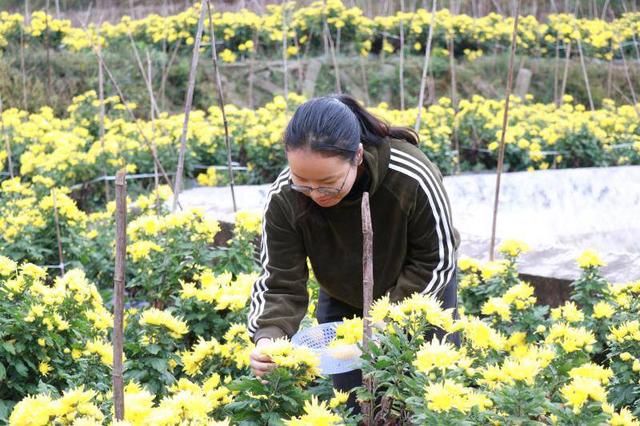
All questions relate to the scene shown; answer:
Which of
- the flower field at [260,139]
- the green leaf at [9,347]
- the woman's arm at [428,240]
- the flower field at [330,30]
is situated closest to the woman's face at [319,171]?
the woman's arm at [428,240]

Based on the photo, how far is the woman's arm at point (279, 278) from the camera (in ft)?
7.91

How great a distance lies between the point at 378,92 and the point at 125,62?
2.78m

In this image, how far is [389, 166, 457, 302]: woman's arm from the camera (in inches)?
92.1

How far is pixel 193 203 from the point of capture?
5.11m

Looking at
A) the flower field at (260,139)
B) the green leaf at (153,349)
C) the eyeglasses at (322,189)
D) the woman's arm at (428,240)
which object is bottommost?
the flower field at (260,139)

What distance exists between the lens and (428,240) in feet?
7.85

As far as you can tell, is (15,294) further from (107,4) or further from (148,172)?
(107,4)

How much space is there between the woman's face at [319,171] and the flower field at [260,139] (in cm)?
374

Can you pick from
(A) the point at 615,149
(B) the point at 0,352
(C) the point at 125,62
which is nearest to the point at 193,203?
(B) the point at 0,352

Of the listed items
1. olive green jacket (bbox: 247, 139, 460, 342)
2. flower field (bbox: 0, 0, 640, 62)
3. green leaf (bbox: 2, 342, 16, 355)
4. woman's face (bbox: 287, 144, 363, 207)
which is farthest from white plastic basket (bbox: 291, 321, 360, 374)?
flower field (bbox: 0, 0, 640, 62)

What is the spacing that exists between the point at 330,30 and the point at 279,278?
8590 millimetres

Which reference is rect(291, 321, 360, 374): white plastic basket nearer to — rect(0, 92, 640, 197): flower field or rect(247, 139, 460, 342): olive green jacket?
rect(247, 139, 460, 342): olive green jacket

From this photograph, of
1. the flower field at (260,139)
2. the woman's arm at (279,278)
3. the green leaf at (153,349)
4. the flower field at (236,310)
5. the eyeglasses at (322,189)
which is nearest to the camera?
the flower field at (236,310)

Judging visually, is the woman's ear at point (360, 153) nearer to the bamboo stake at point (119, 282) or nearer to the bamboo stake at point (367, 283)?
the bamboo stake at point (367, 283)
